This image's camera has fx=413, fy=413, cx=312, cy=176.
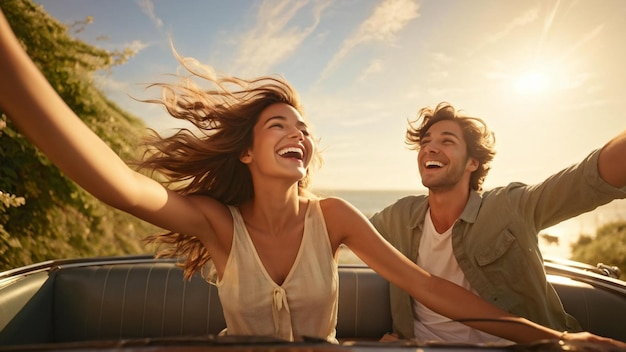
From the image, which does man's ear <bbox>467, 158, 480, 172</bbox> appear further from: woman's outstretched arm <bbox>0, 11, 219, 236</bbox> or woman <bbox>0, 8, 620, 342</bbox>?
woman's outstretched arm <bbox>0, 11, 219, 236</bbox>

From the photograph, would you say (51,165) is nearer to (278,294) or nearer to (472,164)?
(278,294)

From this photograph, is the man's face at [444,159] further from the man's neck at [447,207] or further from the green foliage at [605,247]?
the green foliage at [605,247]

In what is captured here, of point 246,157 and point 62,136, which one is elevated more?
point 246,157

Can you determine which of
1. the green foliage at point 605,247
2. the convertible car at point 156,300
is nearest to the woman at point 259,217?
the convertible car at point 156,300

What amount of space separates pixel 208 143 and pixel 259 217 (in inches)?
17.5

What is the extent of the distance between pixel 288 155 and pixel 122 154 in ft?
13.0

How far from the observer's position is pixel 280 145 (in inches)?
72.7

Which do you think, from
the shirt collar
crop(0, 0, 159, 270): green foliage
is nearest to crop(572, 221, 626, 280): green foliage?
the shirt collar

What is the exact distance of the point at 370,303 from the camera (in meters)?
2.73

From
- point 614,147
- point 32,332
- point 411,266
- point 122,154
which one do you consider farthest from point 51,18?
point 614,147

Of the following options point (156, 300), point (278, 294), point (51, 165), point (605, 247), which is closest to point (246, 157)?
point (278, 294)

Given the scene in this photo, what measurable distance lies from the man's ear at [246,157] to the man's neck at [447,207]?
1240 millimetres

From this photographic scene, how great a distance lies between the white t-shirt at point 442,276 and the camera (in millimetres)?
2242

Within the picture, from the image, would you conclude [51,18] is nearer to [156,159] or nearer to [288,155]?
[156,159]
